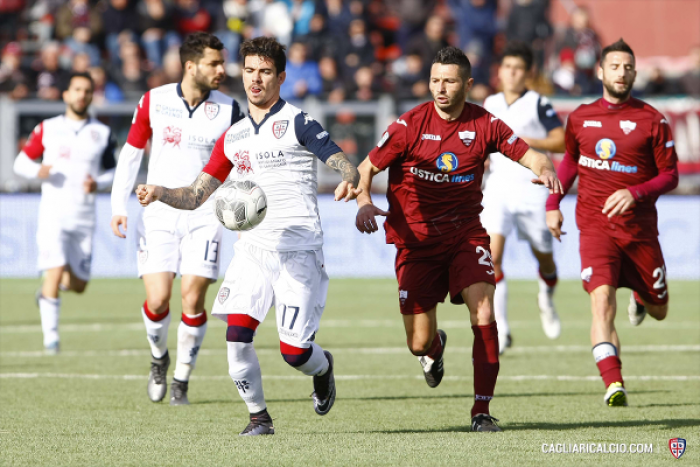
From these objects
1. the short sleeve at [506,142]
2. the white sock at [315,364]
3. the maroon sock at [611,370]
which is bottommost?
the maroon sock at [611,370]

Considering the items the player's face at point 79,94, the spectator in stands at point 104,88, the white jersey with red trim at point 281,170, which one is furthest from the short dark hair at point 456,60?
the spectator in stands at point 104,88

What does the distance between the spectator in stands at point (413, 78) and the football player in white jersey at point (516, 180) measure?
7.90 m

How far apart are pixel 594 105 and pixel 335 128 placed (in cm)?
1035

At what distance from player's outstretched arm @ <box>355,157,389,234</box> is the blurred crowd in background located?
Answer: 1146 cm

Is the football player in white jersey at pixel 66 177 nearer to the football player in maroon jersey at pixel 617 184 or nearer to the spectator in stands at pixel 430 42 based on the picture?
the football player in maroon jersey at pixel 617 184

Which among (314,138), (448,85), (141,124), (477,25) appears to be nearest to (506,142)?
(448,85)

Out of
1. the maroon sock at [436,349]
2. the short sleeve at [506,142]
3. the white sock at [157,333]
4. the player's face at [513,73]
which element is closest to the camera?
the short sleeve at [506,142]

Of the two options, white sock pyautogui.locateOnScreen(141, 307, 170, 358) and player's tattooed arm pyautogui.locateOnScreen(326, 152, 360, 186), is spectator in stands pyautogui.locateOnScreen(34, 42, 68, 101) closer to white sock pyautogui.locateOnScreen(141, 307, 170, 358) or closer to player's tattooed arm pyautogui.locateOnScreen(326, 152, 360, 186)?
white sock pyautogui.locateOnScreen(141, 307, 170, 358)

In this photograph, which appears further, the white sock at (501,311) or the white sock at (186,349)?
the white sock at (501,311)

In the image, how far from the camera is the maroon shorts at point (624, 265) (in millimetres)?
7555

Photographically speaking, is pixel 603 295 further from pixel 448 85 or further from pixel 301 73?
pixel 301 73

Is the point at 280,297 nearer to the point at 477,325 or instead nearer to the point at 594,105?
the point at 477,325

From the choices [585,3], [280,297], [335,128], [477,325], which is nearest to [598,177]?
[477,325]

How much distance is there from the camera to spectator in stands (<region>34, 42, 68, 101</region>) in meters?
19.5
